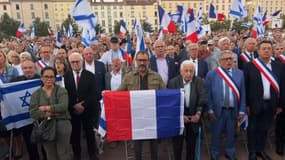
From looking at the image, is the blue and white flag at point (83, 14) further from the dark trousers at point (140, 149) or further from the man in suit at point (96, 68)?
the dark trousers at point (140, 149)

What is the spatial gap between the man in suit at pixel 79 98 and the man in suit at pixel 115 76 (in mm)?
645

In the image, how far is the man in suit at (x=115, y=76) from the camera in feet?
17.2

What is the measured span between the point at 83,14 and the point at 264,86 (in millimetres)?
4565

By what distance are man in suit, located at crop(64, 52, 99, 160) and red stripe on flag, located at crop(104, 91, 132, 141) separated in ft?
2.43

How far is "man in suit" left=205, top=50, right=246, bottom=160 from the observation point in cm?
432

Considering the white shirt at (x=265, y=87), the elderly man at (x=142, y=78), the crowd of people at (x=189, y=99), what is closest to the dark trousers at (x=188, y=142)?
the crowd of people at (x=189, y=99)

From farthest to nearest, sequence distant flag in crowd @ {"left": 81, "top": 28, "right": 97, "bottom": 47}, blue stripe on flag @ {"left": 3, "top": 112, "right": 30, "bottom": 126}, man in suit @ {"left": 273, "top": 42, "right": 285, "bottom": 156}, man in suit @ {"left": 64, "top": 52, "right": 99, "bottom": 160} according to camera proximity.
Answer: distant flag in crowd @ {"left": 81, "top": 28, "right": 97, "bottom": 47}, man in suit @ {"left": 273, "top": 42, "right": 285, "bottom": 156}, man in suit @ {"left": 64, "top": 52, "right": 99, "bottom": 160}, blue stripe on flag @ {"left": 3, "top": 112, "right": 30, "bottom": 126}

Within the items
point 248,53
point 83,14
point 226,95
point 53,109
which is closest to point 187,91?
point 226,95

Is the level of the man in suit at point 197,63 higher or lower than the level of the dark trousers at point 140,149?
higher

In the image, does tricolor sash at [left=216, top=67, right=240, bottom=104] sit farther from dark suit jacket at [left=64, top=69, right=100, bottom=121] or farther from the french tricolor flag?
dark suit jacket at [left=64, top=69, right=100, bottom=121]

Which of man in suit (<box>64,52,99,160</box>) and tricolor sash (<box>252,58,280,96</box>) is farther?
man in suit (<box>64,52,99,160</box>)

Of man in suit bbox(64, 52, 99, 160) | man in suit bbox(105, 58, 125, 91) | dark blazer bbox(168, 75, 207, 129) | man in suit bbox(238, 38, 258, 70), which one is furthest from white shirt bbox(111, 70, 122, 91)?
man in suit bbox(238, 38, 258, 70)

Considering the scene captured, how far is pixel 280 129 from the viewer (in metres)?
5.03

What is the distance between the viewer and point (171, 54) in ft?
21.1
